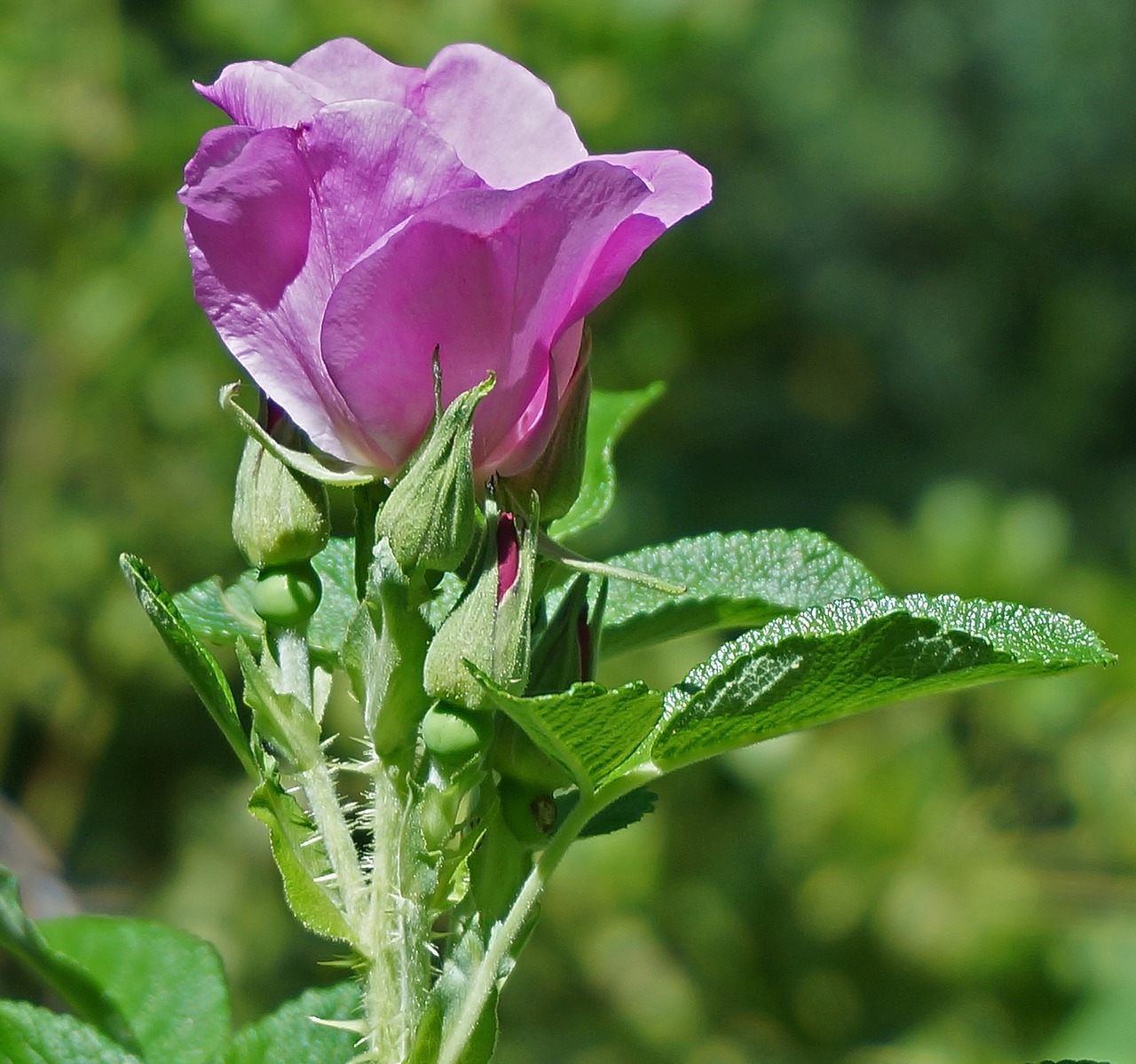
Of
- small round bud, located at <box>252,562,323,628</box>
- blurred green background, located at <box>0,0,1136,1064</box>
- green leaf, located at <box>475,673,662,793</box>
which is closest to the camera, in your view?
green leaf, located at <box>475,673,662,793</box>

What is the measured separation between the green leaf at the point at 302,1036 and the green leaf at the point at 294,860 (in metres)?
0.14

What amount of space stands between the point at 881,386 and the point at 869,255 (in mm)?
578

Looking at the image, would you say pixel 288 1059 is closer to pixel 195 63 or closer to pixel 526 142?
pixel 526 142

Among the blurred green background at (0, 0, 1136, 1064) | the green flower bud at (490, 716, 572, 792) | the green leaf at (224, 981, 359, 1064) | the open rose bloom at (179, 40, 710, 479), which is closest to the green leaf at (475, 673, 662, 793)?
the green flower bud at (490, 716, 572, 792)

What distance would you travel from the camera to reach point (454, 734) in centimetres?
59

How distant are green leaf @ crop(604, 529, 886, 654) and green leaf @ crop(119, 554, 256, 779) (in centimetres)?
23

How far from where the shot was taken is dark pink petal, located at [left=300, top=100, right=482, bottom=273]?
0.57 m

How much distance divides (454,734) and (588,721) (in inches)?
2.2

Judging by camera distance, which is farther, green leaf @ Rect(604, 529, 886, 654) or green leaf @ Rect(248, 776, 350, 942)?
green leaf @ Rect(604, 529, 886, 654)

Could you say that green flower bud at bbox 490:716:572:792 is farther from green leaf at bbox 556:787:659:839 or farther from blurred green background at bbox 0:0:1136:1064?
blurred green background at bbox 0:0:1136:1064

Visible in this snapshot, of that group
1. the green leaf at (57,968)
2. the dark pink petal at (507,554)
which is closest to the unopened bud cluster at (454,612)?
the dark pink petal at (507,554)

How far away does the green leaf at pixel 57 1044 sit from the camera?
2.19 feet

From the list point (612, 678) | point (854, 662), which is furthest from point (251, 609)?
point (612, 678)

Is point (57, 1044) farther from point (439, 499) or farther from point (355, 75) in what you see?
point (355, 75)
